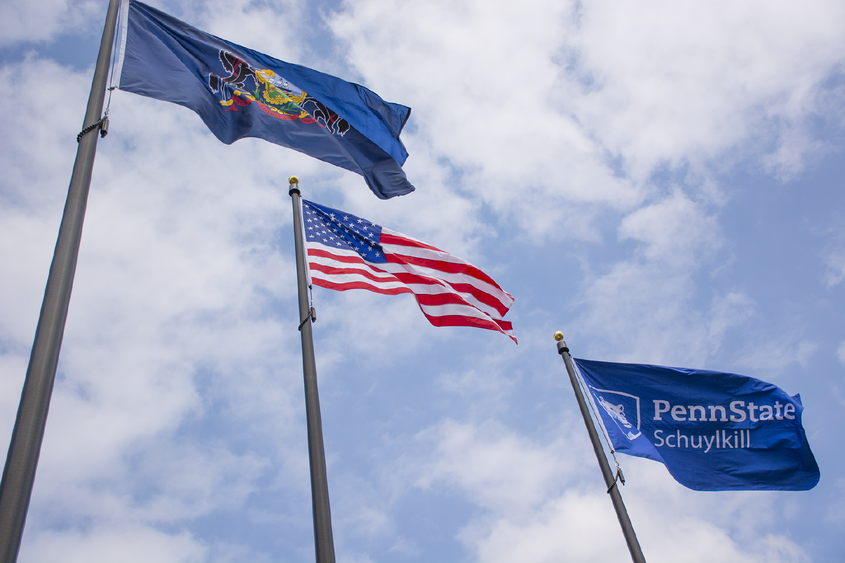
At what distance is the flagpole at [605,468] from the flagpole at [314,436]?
6122 millimetres

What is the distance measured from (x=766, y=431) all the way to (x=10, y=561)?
13.2 metres

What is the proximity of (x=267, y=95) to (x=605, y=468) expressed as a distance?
28.5ft

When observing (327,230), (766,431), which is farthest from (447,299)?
(766,431)

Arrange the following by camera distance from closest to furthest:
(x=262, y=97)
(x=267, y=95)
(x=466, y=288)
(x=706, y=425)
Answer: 1. (x=262, y=97)
2. (x=267, y=95)
3. (x=706, y=425)
4. (x=466, y=288)

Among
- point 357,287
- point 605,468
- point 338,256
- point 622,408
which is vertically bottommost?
point 605,468

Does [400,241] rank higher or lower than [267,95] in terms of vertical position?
lower

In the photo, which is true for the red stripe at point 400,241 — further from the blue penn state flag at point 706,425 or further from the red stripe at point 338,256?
the blue penn state flag at point 706,425

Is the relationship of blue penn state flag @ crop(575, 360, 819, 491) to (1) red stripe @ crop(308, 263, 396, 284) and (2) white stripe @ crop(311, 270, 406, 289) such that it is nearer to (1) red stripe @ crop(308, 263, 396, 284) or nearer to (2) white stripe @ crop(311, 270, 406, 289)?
(2) white stripe @ crop(311, 270, 406, 289)

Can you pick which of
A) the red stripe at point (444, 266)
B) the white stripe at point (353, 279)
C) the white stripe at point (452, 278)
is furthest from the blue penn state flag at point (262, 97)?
the white stripe at point (353, 279)

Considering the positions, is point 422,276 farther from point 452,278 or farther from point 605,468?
point 605,468

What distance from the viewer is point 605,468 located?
40.1ft

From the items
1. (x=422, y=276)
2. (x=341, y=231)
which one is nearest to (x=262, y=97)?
(x=341, y=231)

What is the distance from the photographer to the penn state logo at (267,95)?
10609 mm

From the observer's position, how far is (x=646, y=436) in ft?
44.2
